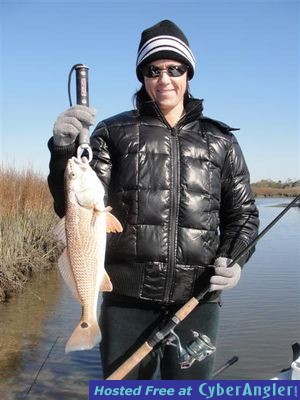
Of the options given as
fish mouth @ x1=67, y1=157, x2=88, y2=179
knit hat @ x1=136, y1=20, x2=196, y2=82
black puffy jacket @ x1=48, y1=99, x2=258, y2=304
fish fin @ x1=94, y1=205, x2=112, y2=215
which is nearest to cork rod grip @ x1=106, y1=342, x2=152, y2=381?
black puffy jacket @ x1=48, y1=99, x2=258, y2=304

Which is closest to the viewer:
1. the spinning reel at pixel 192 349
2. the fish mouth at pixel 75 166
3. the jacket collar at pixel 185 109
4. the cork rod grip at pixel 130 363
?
the fish mouth at pixel 75 166

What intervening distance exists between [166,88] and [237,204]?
2.83ft

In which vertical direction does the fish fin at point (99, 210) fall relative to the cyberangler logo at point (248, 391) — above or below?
above

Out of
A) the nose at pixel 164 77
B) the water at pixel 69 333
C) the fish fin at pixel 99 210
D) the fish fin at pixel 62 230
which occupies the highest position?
the nose at pixel 164 77

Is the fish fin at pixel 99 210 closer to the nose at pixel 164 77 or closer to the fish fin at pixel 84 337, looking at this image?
the fish fin at pixel 84 337

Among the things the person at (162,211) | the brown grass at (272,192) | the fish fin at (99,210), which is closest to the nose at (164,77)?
the person at (162,211)

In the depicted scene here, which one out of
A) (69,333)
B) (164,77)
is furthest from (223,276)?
(69,333)

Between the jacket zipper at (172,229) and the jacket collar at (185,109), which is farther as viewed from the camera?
the jacket collar at (185,109)

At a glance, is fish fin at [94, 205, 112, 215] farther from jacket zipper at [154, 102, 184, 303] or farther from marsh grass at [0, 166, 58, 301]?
marsh grass at [0, 166, 58, 301]

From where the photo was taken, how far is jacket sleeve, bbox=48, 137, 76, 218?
8.56 feet

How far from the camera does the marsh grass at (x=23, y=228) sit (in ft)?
33.2

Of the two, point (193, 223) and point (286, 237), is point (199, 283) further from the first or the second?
point (286, 237)

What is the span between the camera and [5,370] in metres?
6.07

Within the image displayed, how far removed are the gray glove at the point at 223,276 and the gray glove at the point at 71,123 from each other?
43.7 inches
